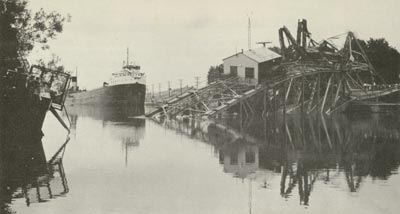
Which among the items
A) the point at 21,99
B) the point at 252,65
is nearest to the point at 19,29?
the point at 21,99

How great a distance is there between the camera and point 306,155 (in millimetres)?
21969

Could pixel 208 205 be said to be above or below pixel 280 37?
below

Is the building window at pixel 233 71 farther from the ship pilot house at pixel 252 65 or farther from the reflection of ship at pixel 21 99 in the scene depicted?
the reflection of ship at pixel 21 99

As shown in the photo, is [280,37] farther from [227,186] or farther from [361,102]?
[227,186]

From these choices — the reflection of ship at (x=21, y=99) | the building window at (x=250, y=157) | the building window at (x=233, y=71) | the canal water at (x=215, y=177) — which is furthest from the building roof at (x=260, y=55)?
the building window at (x=250, y=157)

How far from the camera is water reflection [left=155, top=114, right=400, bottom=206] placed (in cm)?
1597

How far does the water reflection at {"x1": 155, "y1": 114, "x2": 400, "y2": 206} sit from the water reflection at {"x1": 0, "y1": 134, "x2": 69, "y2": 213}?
5280 millimetres

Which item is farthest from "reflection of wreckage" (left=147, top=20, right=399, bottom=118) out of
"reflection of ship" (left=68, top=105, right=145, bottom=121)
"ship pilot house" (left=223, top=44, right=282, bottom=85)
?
"reflection of ship" (left=68, top=105, right=145, bottom=121)

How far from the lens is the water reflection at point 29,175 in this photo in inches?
532

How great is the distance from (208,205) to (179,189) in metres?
2.09

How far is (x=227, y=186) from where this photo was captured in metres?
15.0

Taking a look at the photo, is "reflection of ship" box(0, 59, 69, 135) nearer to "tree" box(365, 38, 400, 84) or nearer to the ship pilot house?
the ship pilot house

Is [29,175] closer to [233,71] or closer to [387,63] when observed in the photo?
[233,71]

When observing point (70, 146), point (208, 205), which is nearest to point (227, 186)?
point (208, 205)
